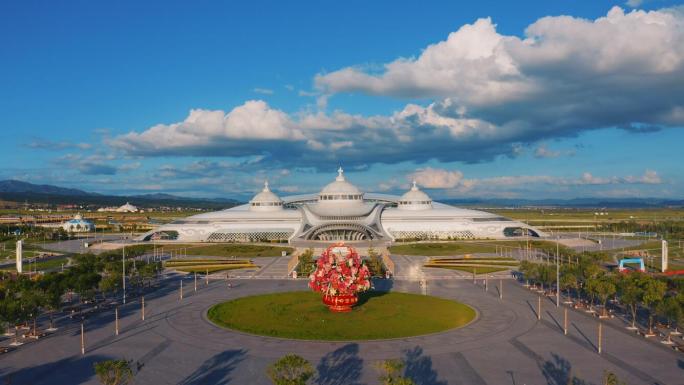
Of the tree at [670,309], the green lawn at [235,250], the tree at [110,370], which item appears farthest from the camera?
the green lawn at [235,250]

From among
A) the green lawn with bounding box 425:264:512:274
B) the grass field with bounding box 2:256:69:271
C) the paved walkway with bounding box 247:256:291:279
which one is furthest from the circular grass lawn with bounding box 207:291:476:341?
the grass field with bounding box 2:256:69:271

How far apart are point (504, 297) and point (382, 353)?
77.6ft

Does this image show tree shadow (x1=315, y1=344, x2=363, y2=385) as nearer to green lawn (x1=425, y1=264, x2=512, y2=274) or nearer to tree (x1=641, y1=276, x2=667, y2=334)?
tree (x1=641, y1=276, x2=667, y2=334)

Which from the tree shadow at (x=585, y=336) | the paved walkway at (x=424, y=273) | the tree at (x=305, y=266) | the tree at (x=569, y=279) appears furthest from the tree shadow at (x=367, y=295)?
the tree shadow at (x=585, y=336)

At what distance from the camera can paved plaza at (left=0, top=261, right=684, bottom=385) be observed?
29750 mm

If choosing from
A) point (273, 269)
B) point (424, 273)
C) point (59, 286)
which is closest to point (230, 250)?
point (273, 269)

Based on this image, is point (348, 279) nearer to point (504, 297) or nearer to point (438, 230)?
point (504, 297)

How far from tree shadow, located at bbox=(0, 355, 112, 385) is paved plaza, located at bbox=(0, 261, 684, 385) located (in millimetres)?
61

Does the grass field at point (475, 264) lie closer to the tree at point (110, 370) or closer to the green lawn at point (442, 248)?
the green lawn at point (442, 248)

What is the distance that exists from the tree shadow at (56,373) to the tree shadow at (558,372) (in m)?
26.8

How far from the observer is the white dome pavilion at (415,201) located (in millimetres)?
130750

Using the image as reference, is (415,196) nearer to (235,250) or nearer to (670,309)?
(235,250)

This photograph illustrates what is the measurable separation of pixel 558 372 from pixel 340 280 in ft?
65.6

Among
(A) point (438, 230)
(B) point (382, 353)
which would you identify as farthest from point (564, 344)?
(A) point (438, 230)
